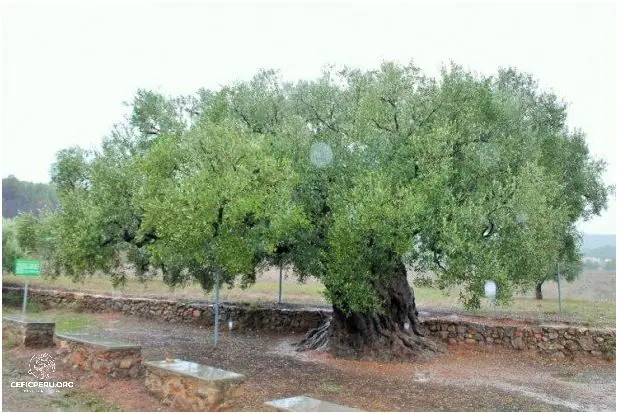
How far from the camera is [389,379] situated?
16.4 m

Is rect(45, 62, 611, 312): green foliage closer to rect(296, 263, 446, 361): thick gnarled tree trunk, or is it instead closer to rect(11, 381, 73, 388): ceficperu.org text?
rect(296, 263, 446, 361): thick gnarled tree trunk

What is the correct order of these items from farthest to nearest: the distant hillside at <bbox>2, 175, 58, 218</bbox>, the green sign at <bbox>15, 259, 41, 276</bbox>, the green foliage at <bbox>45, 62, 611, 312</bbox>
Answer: the distant hillside at <bbox>2, 175, 58, 218</bbox>, the green sign at <bbox>15, 259, 41, 276</bbox>, the green foliage at <bbox>45, 62, 611, 312</bbox>

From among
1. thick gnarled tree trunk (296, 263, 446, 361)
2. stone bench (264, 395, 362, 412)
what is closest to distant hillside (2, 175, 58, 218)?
thick gnarled tree trunk (296, 263, 446, 361)

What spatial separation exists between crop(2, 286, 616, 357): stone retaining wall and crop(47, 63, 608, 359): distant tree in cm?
235

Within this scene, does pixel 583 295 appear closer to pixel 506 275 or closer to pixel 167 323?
pixel 506 275

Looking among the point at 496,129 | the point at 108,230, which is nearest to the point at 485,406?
the point at 496,129

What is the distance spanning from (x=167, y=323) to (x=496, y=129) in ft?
64.5

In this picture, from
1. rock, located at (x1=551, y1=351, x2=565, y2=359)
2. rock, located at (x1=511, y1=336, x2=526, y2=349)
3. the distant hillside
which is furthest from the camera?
the distant hillside

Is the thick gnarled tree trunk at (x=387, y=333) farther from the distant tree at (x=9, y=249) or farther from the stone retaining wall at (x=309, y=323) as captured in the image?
the distant tree at (x=9, y=249)

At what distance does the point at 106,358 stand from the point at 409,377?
365 inches

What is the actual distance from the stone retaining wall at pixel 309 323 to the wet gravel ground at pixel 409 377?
634 millimetres

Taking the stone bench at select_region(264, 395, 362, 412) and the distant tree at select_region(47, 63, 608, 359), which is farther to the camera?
the distant tree at select_region(47, 63, 608, 359)

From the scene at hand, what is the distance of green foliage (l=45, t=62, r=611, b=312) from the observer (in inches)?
663

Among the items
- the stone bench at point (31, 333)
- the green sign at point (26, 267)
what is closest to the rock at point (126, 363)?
the stone bench at point (31, 333)
